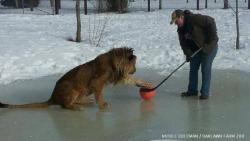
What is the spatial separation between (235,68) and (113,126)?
17.0 ft

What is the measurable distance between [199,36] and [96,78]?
1774mm

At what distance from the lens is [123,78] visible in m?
8.20

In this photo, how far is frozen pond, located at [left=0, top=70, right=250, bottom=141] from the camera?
675 centimetres

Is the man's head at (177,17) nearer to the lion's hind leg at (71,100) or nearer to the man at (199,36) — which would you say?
the man at (199,36)

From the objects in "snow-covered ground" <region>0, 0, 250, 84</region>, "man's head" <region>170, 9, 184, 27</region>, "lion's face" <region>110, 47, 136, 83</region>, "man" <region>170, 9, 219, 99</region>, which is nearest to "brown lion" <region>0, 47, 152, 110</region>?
"lion's face" <region>110, 47, 136, 83</region>

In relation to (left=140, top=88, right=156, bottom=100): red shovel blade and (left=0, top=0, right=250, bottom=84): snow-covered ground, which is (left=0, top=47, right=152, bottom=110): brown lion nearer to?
(left=140, top=88, right=156, bottom=100): red shovel blade

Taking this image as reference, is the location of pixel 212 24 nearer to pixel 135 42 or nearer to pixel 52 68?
pixel 52 68

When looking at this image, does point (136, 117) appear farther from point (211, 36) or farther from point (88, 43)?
point (88, 43)

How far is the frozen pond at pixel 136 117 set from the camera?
6754 millimetres

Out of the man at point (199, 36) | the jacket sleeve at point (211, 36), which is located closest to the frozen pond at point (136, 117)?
the man at point (199, 36)

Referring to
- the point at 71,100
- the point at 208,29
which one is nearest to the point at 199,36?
the point at 208,29

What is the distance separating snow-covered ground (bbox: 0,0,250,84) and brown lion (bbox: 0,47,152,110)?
115 inches

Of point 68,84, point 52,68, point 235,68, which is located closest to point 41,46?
point 52,68

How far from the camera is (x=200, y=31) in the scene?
27.8ft
